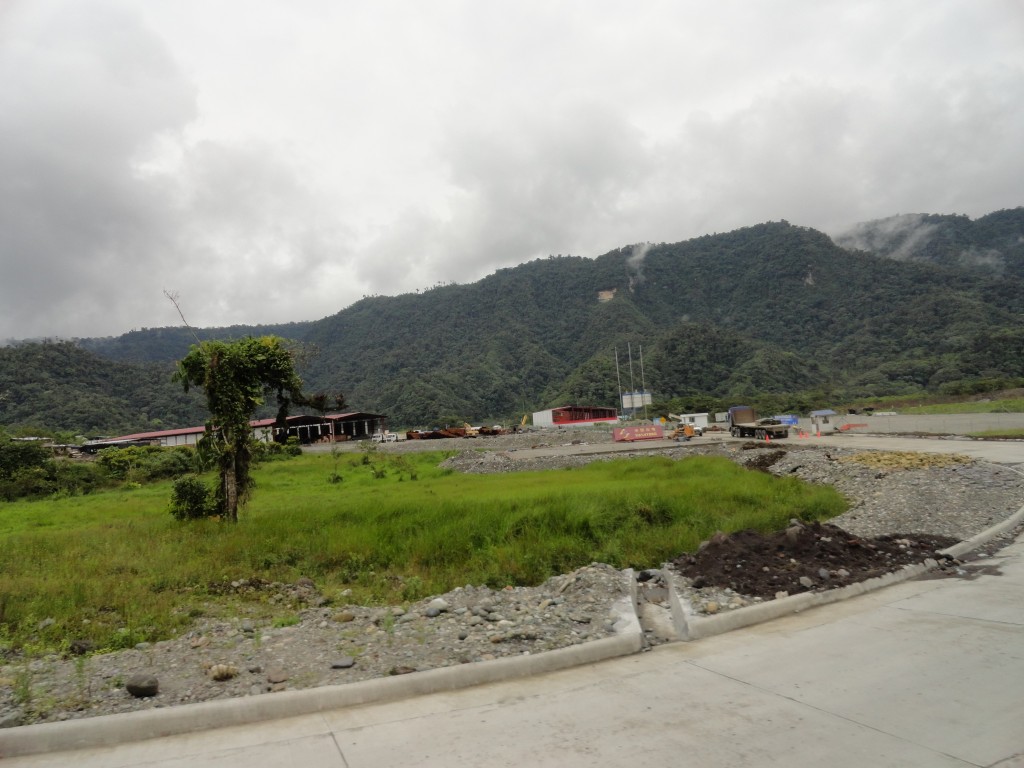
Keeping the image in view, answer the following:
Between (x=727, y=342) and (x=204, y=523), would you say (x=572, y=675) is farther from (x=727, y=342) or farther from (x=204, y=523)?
(x=727, y=342)

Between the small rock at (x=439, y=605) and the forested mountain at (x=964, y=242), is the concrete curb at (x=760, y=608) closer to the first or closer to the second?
the small rock at (x=439, y=605)

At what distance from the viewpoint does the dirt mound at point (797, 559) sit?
855 cm

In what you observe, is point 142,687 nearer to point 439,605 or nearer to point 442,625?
point 442,625

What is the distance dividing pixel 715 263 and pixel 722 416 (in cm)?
10050

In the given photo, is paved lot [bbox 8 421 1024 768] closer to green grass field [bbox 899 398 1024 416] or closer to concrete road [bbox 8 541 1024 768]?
concrete road [bbox 8 541 1024 768]

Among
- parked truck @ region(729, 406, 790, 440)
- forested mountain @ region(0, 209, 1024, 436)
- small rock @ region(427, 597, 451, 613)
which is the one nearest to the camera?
small rock @ region(427, 597, 451, 613)

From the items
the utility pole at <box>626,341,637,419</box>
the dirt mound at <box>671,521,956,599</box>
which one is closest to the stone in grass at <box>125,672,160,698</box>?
the dirt mound at <box>671,521,956,599</box>

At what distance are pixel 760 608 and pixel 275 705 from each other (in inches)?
216

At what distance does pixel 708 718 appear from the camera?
4.83m

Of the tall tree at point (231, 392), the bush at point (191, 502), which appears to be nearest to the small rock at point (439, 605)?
the tall tree at point (231, 392)

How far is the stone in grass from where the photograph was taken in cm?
540

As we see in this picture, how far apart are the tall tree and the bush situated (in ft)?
1.00

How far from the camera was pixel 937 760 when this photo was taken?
4.04 metres

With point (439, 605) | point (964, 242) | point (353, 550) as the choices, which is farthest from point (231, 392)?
point (964, 242)
